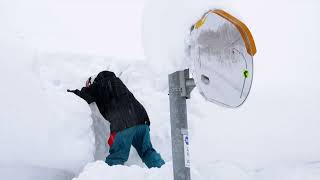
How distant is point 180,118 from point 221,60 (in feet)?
1.07

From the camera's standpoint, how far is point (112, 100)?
3775mm

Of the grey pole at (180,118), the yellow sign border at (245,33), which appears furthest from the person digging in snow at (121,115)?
the yellow sign border at (245,33)

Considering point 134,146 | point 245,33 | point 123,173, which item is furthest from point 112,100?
point 245,33

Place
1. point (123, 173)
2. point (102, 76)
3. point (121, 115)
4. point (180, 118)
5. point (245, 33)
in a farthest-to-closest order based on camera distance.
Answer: point (102, 76), point (121, 115), point (123, 173), point (180, 118), point (245, 33)

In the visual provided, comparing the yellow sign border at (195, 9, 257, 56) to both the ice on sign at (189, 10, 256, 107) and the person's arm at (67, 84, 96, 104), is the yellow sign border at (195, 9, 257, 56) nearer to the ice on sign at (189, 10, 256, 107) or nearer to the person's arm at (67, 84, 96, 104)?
the ice on sign at (189, 10, 256, 107)

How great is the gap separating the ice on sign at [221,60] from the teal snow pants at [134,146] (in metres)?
2.09

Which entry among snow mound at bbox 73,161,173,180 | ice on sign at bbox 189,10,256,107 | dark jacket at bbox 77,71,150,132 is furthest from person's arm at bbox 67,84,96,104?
ice on sign at bbox 189,10,256,107

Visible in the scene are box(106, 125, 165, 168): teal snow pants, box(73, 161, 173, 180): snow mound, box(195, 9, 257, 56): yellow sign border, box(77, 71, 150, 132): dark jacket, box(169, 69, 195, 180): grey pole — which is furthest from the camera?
box(77, 71, 150, 132): dark jacket

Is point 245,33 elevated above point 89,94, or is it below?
below

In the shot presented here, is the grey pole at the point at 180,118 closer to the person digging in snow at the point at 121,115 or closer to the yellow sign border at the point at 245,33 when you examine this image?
the yellow sign border at the point at 245,33

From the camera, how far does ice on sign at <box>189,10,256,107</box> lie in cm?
164

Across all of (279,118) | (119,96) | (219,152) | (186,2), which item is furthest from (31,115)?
(279,118)

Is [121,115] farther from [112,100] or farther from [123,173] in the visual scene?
[123,173]

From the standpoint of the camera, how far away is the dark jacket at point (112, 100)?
372 centimetres
